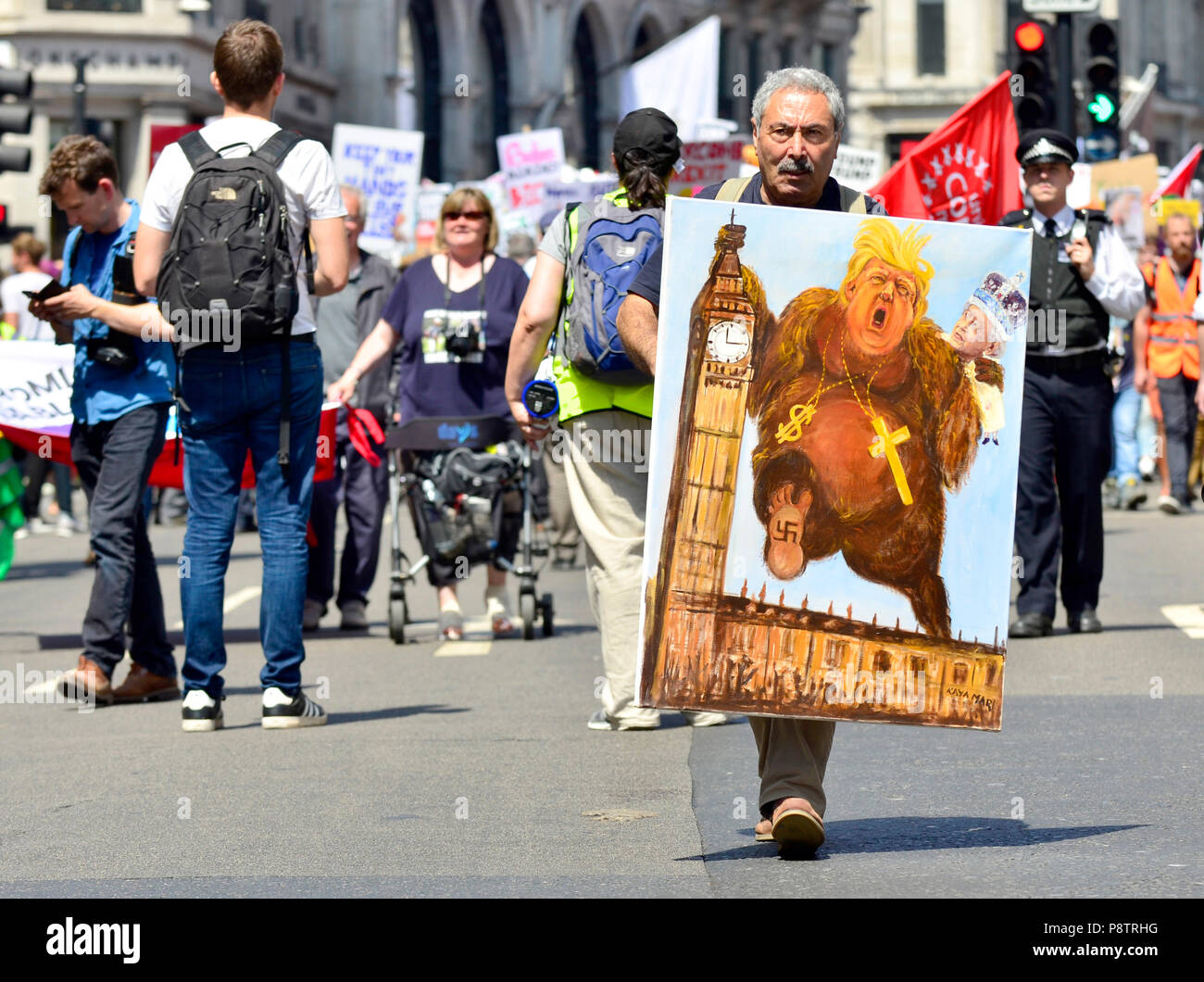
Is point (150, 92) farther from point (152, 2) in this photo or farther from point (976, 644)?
point (976, 644)

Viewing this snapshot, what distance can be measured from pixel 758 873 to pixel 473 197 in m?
6.08

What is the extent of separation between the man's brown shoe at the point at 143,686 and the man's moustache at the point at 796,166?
4335 millimetres

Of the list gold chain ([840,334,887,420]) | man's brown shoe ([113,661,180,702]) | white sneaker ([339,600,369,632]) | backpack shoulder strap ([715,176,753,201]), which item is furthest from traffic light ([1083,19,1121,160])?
gold chain ([840,334,887,420])

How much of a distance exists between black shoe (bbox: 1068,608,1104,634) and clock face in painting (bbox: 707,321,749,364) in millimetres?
5726

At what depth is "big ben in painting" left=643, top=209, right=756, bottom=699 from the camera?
569 centimetres

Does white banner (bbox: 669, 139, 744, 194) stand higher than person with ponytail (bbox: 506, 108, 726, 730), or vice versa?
white banner (bbox: 669, 139, 744, 194)

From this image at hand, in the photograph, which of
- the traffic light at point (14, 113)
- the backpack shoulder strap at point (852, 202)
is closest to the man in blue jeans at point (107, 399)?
the backpack shoulder strap at point (852, 202)

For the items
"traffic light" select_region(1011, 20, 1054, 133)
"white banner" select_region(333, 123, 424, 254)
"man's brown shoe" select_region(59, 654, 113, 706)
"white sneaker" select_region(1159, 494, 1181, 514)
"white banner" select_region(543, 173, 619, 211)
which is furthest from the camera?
"white banner" select_region(333, 123, 424, 254)

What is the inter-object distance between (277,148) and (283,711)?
73.4 inches

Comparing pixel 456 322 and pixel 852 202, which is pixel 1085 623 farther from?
pixel 852 202

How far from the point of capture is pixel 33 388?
11.3 meters

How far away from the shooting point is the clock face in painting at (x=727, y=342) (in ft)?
18.8

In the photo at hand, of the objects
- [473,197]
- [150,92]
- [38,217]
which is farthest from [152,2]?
[473,197]

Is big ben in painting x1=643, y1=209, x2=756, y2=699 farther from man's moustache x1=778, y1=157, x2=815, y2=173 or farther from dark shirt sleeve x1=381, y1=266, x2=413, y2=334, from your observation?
dark shirt sleeve x1=381, y1=266, x2=413, y2=334
